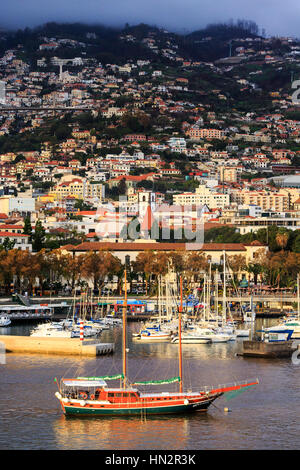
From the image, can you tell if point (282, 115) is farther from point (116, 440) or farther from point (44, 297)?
point (116, 440)

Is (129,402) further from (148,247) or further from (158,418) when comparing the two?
(148,247)

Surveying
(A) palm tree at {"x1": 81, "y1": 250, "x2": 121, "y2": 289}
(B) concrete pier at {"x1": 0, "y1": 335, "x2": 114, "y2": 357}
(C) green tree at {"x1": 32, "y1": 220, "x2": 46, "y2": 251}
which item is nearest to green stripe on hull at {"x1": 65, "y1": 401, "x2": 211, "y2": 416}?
(B) concrete pier at {"x1": 0, "y1": 335, "x2": 114, "y2": 357}

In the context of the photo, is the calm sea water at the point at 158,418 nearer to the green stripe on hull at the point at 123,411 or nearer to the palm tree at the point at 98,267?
the green stripe on hull at the point at 123,411

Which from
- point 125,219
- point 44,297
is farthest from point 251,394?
point 125,219

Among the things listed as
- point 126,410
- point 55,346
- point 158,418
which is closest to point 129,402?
point 126,410

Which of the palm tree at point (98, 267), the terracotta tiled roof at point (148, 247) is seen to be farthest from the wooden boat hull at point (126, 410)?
the terracotta tiled roof at point (148, 247)

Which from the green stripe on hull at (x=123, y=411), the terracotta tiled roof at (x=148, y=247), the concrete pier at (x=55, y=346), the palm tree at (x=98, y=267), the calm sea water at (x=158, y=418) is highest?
the terracotta tiled roof at (x=148, y=247)
